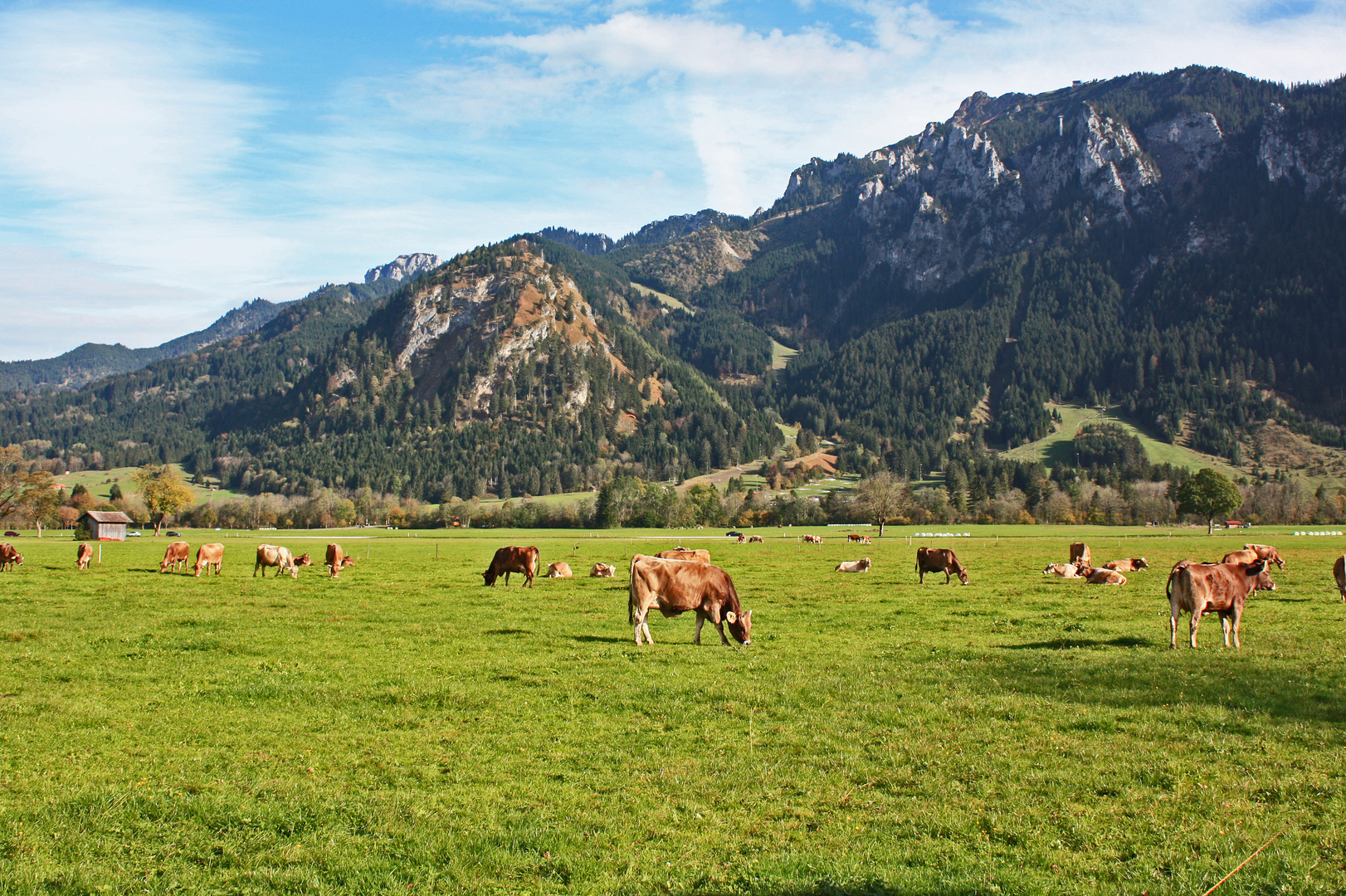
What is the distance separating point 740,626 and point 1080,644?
28.0 feet

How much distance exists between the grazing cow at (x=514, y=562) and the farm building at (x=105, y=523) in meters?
96.3

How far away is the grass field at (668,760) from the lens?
7.28m

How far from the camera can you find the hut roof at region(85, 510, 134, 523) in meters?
107

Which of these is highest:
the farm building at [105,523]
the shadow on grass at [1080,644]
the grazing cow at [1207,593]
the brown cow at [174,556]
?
the grazing cow at [1207,593]

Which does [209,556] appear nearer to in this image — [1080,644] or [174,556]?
[174,556]

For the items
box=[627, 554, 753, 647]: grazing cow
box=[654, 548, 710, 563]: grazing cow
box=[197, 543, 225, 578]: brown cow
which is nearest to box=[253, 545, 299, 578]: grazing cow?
box=[197, 543, 225, 578]: brown cow

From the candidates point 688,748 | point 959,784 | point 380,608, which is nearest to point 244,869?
point 688,748

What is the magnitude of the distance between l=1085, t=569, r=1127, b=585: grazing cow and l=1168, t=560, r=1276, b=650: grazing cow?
59.5 ft

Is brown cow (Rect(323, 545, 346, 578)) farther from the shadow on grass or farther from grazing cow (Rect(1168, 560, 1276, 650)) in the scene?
grazing cow (Rect(1168, 560, 1276, 650))

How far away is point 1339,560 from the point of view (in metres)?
27.6

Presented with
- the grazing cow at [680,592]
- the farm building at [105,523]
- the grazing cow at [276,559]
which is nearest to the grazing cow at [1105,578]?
the grazing cow at [680,592]

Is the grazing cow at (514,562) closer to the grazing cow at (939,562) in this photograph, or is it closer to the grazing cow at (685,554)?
the grazing cow at (685,554)

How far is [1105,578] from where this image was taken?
1417 inches

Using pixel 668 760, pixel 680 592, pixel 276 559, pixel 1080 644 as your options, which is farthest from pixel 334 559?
pixel 1080 644
